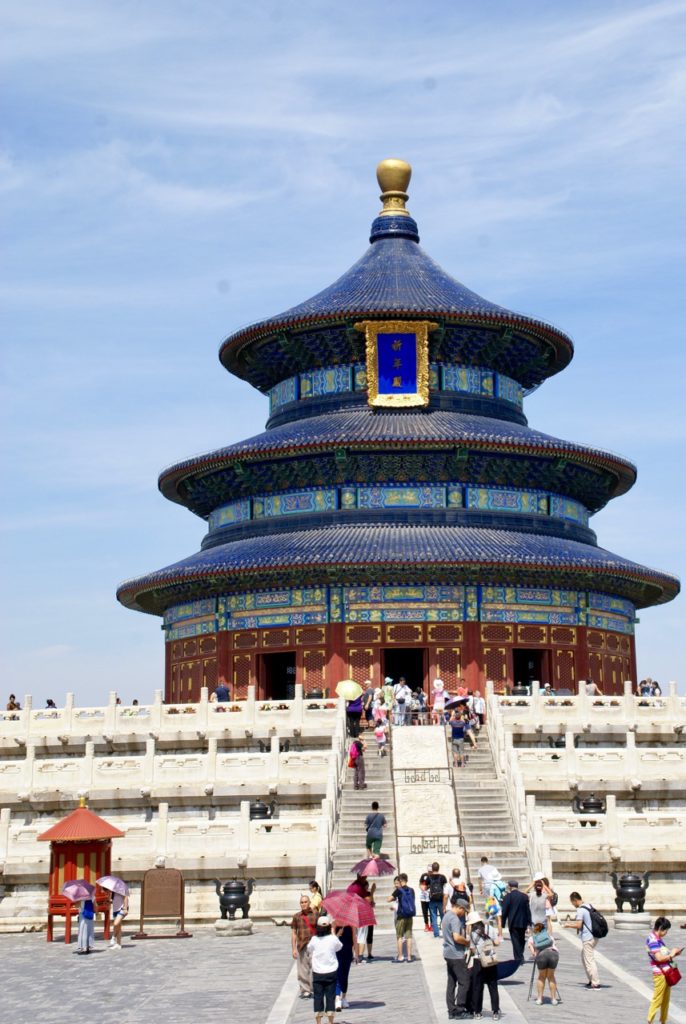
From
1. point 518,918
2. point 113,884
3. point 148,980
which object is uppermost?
point 113,884

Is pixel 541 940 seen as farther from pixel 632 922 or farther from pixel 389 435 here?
pixel 389 435

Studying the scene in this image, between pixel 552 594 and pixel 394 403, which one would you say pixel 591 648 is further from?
pixel 394 403

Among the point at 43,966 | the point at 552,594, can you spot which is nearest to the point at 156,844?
the point at 43,966

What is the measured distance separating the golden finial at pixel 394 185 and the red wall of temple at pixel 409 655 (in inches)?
809

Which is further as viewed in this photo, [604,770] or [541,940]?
[604,770]

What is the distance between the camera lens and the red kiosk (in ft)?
95.5

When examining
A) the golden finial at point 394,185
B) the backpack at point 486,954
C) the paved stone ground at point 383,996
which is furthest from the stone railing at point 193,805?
the golden finial at point 394,185

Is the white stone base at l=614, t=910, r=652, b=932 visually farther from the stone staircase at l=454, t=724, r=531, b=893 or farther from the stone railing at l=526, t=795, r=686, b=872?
the stone staircase at l=454, t=724, r=531, b=893

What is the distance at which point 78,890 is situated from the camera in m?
27.5

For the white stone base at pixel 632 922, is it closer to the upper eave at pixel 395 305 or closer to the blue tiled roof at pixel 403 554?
the blue tiled roof at pixel 403 554

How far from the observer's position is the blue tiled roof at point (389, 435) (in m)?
53.5

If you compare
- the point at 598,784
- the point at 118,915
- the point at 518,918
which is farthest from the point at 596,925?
the point at 598,784

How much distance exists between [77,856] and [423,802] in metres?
7.36

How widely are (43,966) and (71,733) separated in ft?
45.8
